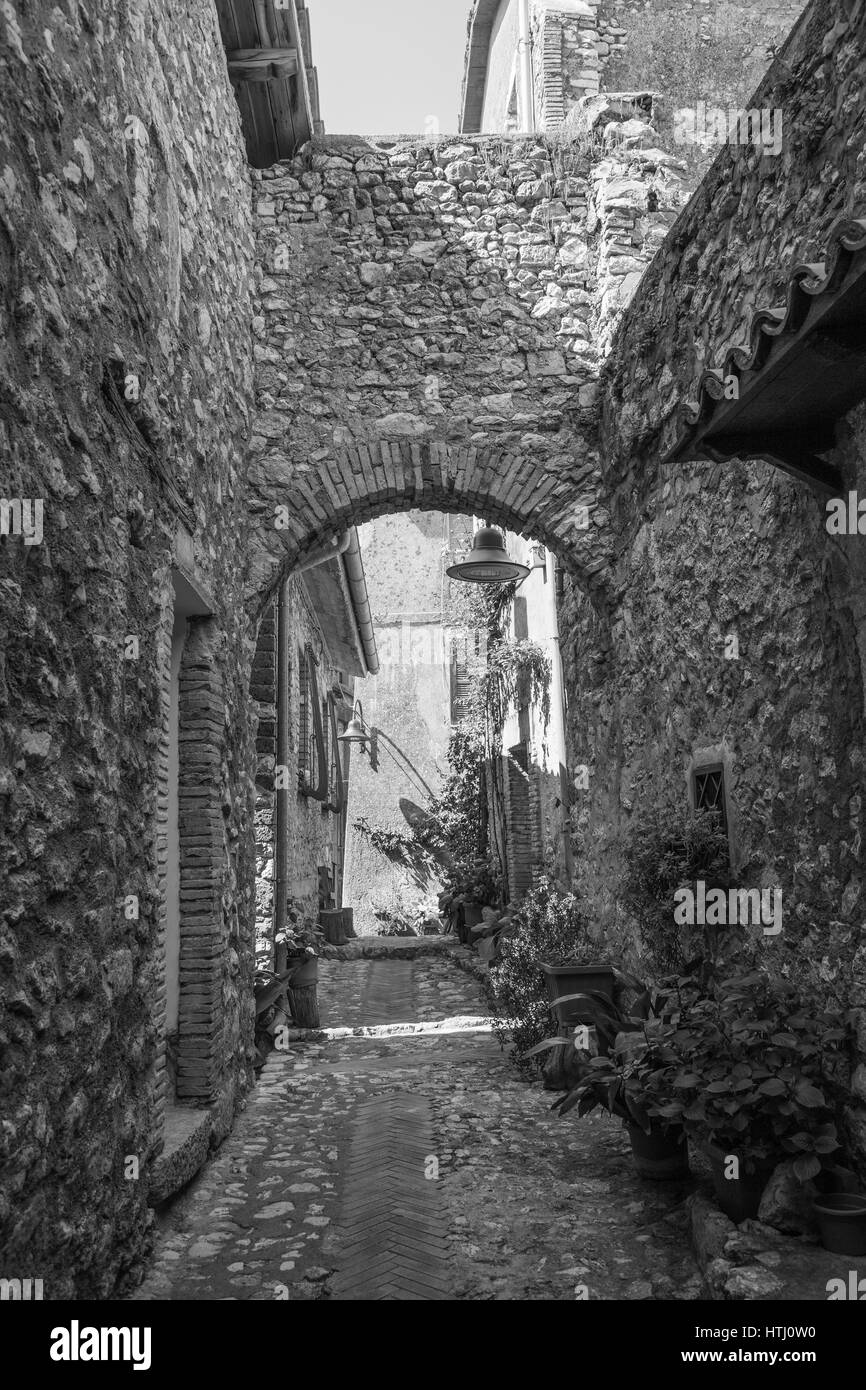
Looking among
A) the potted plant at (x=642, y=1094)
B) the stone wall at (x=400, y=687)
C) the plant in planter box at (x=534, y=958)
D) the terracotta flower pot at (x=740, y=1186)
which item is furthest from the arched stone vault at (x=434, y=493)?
the stone wall at (x=400, y=687)

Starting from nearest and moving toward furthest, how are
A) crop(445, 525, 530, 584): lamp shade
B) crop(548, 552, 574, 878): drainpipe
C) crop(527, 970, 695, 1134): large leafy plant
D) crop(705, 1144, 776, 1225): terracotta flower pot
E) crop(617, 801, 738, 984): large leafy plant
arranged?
crop(705, 1144, 776, 1225): terracotta flower pot → crop(527, 970, 695, 1134): large leafy plant → crop(617, 801, 738, 984): large leafy plant → crop(445, 525, 530, 584): lamp shade → crop(548, 552, 574, 878): drainpipe

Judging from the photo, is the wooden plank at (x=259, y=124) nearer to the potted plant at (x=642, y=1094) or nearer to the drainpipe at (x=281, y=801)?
the drainpipe at (x=281, y=801)

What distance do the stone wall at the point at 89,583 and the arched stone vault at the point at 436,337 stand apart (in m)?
1.60

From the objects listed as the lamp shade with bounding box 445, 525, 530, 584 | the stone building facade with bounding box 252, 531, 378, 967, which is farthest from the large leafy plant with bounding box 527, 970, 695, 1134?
the stone building facade with bounding box 252, 531, 378, 967

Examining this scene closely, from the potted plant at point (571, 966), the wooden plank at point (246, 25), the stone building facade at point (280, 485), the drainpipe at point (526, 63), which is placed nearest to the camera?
the stone building facade at point (280, 485)

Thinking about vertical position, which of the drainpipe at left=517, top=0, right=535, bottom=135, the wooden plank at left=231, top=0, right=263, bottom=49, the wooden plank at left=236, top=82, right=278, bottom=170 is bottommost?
the wooden plank at left=236, top=82, right=278, bottom=170

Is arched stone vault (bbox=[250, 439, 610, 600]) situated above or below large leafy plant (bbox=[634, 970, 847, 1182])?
above

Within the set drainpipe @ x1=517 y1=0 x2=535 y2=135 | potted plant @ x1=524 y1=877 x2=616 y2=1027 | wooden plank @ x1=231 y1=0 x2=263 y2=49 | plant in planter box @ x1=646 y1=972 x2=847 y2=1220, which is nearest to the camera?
plant in planter box @ x1=646 y1=972 x2=847 y2=1220

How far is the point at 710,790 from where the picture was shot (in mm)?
4312

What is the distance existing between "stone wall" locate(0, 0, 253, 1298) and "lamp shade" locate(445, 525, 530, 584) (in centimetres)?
254

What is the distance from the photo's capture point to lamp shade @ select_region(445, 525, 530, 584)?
668 centimetres

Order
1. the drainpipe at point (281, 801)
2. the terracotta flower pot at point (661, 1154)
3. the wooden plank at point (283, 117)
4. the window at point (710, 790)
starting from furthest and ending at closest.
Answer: the drainpipe at point (281, 801), the wooden plank at point (283, 117), the window at point (710, 790), the terracotta flower pot at point (661, 1154)

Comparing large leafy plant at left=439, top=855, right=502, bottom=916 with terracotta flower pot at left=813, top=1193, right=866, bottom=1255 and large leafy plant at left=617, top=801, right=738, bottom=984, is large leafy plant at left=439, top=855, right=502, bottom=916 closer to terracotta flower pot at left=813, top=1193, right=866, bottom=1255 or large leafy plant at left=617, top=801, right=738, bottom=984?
large leafy plant at left=617, top=801, right=738, bottom=984

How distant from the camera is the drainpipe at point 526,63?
9.56 m
